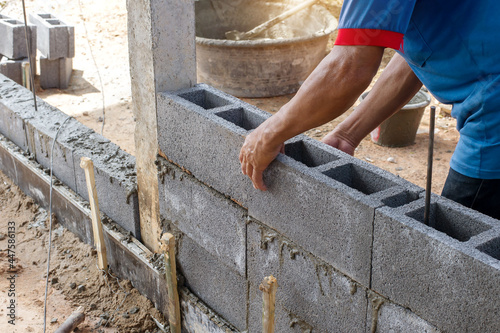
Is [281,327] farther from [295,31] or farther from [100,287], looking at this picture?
[295,31]

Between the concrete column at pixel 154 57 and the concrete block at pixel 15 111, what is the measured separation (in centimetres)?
189

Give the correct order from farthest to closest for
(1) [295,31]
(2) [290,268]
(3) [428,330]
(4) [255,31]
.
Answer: (1) [295,31] < (4) [255,31] < (2) [290,268] < (3) [428,330]

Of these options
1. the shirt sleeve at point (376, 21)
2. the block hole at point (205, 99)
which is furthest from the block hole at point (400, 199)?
the block hole at point (205, 99)

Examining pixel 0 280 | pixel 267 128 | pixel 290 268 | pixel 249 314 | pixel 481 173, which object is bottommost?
pixel 0 280

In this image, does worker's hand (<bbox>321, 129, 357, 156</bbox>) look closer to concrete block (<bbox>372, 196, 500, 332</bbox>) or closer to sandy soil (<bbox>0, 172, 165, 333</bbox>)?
concrete block (<bbox>372, 196, 500, 332</bbox>)

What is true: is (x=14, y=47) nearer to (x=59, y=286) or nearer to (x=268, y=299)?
(x=59, y=286)

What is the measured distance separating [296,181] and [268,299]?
608 mm

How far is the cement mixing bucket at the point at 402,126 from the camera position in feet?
23.0

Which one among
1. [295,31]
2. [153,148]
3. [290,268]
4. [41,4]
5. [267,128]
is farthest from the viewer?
[41,4]

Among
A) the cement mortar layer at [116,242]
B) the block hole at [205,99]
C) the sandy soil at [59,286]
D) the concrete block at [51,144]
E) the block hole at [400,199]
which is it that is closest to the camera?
the block hole at [400,199]

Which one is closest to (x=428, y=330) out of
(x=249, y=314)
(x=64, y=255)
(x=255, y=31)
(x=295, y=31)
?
(x=249, y=314)

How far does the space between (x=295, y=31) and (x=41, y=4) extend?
609 cm

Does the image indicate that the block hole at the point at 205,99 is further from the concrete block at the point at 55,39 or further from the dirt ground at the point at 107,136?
the concrete block at the point at 55,39

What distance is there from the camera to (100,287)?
455 centimetres
